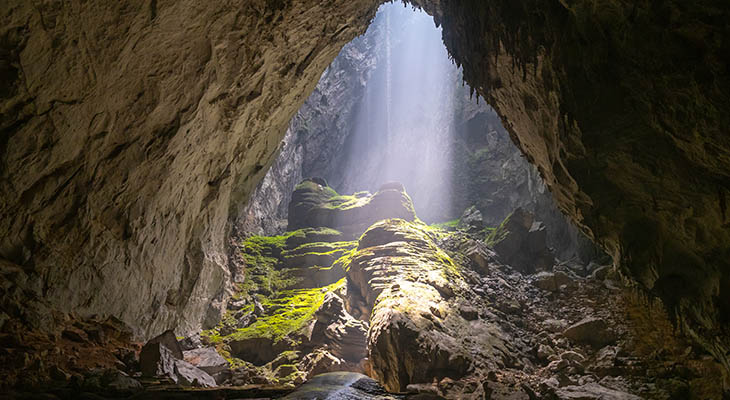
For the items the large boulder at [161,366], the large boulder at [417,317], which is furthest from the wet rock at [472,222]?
the large boulder at [161,366]

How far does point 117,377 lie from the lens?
13.6 feet

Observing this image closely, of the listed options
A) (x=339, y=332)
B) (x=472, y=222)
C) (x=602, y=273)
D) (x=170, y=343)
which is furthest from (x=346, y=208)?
(x=170, y=343)

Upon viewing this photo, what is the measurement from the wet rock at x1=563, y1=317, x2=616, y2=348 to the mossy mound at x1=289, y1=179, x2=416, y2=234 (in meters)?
15.4

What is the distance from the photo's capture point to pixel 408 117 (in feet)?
153

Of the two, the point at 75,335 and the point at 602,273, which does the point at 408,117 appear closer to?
the point at 602,273

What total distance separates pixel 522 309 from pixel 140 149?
12.2 m

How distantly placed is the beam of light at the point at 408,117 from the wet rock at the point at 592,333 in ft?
86.9

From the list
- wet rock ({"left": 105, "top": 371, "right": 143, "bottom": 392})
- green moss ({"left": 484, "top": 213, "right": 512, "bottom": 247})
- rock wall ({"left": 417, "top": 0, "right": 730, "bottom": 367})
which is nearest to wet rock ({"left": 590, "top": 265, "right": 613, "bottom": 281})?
green moss ({"left": 484, "top": 213, "right": 512, "bottom": 247})

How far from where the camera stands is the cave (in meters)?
4.00

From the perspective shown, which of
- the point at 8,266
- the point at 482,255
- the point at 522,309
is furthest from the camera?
the point at 482,255

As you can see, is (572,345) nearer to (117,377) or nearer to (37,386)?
(117,377)

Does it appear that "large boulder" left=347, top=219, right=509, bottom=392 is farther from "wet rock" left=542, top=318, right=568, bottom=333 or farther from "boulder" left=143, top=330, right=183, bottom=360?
"boulder" left=143, top=330, right=183, bottom=360

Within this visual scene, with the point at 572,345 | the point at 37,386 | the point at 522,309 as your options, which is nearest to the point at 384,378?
the point at 572,345

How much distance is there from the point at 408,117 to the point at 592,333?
41014 mm
